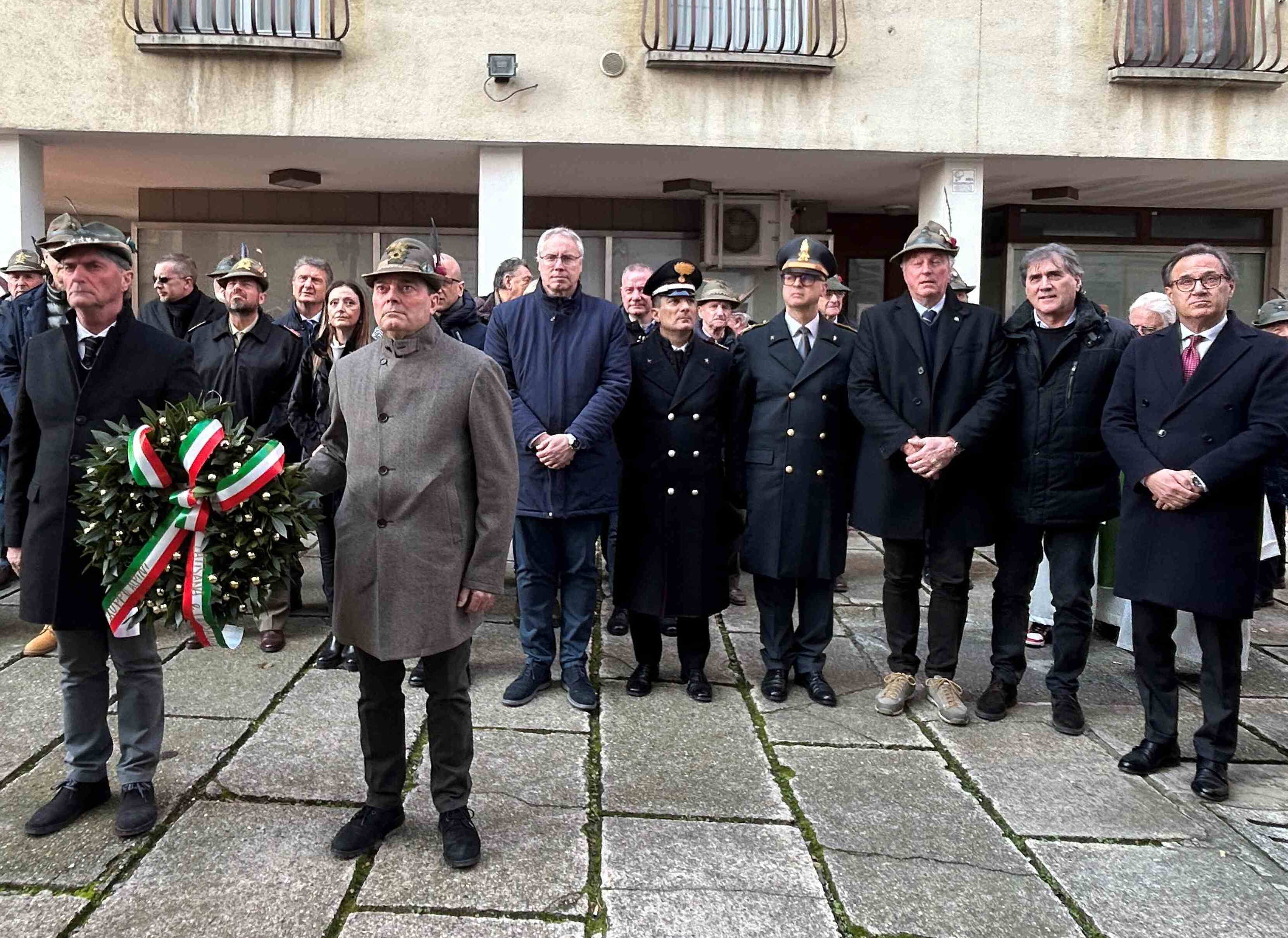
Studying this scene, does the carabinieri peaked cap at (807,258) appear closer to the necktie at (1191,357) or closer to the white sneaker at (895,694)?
the necktie at (1191,357)

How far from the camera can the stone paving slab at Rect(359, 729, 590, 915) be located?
3117 mm

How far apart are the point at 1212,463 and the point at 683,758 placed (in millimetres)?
2238

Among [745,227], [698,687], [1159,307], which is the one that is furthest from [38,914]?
[745,227]

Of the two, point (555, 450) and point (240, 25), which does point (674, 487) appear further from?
point (240, 25)

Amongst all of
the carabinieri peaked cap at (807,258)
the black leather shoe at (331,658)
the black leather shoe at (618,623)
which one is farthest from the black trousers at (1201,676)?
the black leather shoe at (331,658)

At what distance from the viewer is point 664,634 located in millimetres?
6059

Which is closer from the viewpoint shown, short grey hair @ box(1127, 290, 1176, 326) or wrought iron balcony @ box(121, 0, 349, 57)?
short grey hair @ box(1127, 290, 1176, 326)

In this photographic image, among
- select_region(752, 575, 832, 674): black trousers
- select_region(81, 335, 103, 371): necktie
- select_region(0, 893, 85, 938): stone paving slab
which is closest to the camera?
select_region(0, 893, 85, 938): stone paving slab

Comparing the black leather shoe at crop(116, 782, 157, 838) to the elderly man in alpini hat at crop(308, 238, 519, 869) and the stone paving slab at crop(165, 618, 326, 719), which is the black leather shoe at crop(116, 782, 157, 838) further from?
the stone paving slab at crop(165, 618, 326, 719)

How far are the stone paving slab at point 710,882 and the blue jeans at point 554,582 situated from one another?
1.37 meters

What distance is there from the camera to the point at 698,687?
16.2 feet

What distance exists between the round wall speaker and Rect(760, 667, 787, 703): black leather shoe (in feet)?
21.1

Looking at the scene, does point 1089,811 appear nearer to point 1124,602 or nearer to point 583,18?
point 1124,602

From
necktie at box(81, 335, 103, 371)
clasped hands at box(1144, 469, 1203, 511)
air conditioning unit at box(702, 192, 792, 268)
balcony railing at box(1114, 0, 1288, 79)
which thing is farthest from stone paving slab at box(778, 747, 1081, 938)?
air conditioning unit at box(702, 192, 792, 268)
